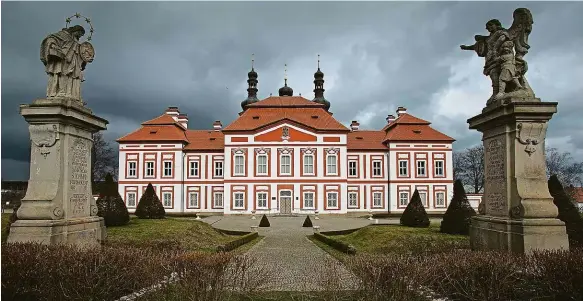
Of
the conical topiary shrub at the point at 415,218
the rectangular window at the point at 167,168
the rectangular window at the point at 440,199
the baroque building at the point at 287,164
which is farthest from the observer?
the rectangular window at the point at 167,168

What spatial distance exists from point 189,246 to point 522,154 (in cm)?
1059

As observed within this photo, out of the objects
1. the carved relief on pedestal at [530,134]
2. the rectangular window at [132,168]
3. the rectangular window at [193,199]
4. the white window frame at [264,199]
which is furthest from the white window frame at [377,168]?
the carved relief on pedestal at [530,134]

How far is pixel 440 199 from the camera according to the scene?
46.2m

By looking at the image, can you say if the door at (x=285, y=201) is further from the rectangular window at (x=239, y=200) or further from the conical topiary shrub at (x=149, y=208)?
the conical topiary shrub at (x=149, y=208)

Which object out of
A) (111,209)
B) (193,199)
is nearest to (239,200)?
(193,199)

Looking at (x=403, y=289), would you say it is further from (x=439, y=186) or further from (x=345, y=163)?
(x=439, y=186)

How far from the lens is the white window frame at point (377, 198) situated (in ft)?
153

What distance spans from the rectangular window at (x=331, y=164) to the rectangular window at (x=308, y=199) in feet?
9.34

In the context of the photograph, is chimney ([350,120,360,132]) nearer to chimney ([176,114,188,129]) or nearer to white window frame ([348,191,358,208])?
white window frame ([348,191,358,208])

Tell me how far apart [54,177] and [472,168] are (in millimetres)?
63298

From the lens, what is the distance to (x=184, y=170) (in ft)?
156

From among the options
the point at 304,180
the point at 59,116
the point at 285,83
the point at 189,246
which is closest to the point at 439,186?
the point at 304,180

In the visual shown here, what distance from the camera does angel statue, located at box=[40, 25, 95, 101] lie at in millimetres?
9453

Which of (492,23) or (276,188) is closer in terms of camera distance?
(492,23)
